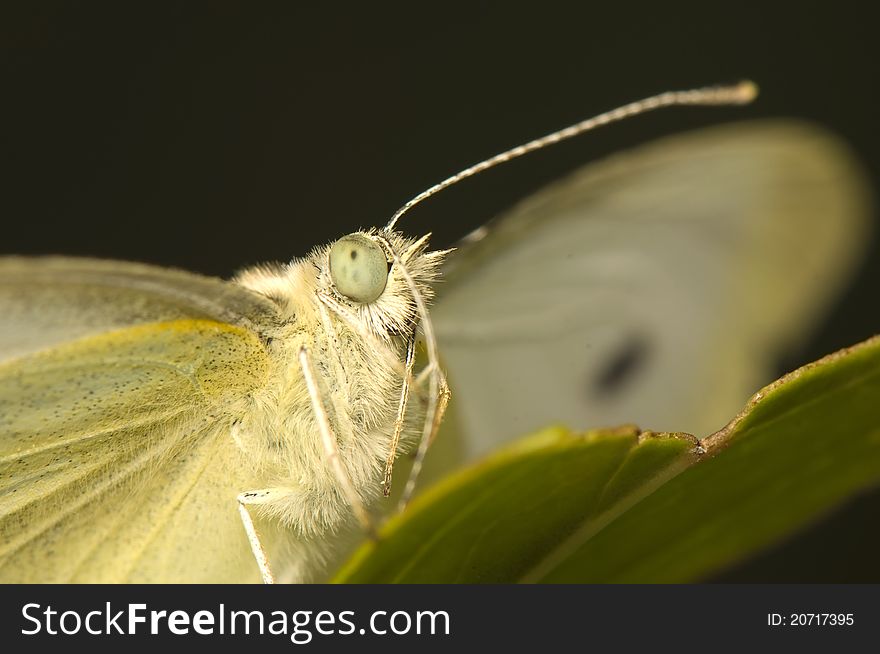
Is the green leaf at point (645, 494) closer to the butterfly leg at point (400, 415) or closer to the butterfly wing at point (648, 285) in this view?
the butterfly leg at point (400, 415)

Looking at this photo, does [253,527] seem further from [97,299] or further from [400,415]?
[97,299]

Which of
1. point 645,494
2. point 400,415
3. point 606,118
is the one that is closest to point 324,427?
point 400,415

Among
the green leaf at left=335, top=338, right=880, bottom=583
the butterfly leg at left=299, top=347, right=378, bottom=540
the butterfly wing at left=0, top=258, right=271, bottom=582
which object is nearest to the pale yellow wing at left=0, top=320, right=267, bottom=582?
the butterfly wing at left=0, top=258, right=271, bottom=582

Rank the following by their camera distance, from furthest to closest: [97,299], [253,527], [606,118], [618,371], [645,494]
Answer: [618,371] < [606,118] < [253,527] < [97,299] < [645,494]

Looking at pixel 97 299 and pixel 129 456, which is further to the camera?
pixel 129 456

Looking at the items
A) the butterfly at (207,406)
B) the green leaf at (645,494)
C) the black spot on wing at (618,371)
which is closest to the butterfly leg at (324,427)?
the butterfly at (207,406)

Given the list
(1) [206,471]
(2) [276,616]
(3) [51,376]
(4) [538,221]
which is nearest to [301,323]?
(1) [206,471]

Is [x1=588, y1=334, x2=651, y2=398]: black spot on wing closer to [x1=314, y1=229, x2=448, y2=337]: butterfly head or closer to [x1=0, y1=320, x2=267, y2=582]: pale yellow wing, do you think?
[x1=314, y1=229, x2=448, y2=337]: butterfly head
